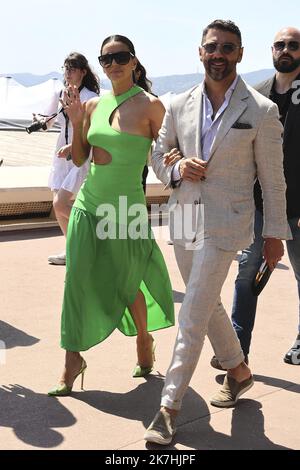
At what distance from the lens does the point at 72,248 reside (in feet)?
15.0

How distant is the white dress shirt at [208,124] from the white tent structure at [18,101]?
103ft

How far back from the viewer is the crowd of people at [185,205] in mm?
3967

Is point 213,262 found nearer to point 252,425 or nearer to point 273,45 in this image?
point 252,425

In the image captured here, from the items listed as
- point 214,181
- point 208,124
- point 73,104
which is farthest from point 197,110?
point 73,104

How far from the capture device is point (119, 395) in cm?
461

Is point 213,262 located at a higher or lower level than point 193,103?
lower

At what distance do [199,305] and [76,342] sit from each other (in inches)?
32.9

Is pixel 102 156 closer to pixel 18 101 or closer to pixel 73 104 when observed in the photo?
pixel 73 104

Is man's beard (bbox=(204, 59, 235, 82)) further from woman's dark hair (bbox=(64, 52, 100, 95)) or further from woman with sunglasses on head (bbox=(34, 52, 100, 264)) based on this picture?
woman's dark hair (bbox=(64, 52, 100, 95))

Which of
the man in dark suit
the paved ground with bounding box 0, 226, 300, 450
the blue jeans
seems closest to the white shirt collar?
the man in dark suit

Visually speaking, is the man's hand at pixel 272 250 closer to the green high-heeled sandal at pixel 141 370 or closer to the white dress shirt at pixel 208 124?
the white dress shirt at pixel 208 124

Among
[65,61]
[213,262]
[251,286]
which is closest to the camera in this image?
[213,262]

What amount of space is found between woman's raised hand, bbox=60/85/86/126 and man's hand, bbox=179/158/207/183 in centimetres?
87
